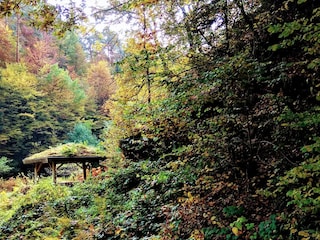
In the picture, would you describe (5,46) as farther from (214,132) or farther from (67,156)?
(214,132)

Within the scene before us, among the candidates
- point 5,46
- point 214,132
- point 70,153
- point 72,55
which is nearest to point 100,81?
point 72,55

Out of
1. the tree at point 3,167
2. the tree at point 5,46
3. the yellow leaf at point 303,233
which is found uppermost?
the tree at point 5,46

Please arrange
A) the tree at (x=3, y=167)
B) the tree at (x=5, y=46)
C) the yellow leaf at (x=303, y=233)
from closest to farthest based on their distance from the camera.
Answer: the yellow leaf at (x=303, y=233) → the tree at (x=3, y=167) → the tree at (x=5, y=46)

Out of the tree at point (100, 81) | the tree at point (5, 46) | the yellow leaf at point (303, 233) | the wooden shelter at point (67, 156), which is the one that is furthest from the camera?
the tree at point (100, 81)

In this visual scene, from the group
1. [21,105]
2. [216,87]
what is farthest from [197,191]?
[21,105]

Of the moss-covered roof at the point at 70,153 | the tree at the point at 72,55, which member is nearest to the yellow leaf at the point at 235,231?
the moss-covered roof at the point at 70,153

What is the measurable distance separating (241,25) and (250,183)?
286cm

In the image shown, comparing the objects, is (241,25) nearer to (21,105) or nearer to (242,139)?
(242,139)

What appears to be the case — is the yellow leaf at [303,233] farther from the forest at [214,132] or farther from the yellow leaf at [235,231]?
the yellow leaf at [235,231]

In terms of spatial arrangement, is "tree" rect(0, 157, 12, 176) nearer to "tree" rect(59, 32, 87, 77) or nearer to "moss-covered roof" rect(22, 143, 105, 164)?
"moss-covered roof" rect(22, 143, 105, 164)

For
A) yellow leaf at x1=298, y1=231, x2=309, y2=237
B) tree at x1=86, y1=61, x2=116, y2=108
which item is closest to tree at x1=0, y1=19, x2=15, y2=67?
tree at x1=86, y1=61, x2=116, y2=108

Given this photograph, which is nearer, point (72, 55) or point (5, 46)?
point (5, 46)

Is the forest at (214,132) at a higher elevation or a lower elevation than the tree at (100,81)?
lower

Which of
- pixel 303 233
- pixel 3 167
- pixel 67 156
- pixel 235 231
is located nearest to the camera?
pixel 303 233
